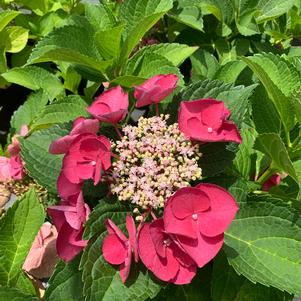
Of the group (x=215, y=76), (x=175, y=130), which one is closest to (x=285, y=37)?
(x=215, y=76)

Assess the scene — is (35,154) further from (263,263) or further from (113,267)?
(263,263)

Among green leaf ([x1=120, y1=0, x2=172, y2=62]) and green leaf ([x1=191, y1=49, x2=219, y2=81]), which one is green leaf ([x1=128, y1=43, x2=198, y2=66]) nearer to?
green leaf ([x1=120, y1=0, x2=172, y2=62])

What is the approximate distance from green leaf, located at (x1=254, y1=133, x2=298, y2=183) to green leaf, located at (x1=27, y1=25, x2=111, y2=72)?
356 mm

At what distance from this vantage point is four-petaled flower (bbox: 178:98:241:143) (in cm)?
77

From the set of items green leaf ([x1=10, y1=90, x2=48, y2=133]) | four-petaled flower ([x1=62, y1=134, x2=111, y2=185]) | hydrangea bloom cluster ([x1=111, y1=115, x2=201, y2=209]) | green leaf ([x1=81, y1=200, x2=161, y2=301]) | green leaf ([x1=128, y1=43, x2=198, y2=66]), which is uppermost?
four-petaled flower ([x1=62, y1=134, x2=111, y2=185])

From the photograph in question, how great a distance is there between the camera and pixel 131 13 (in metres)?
1.07

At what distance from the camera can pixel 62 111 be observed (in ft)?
3.59

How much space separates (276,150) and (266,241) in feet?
0.51

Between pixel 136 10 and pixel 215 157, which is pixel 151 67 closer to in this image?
pixel 136 10

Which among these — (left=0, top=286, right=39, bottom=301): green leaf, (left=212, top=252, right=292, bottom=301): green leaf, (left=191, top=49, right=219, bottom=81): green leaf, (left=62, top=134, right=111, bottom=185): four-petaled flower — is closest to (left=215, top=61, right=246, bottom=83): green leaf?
(left=191, top=49, right=219, bottom=81): green leaf

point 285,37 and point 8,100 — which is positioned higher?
point 285,37

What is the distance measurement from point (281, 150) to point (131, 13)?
1.49ft

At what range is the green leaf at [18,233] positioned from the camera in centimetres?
96

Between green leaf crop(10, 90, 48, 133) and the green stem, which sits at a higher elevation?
the green stem
